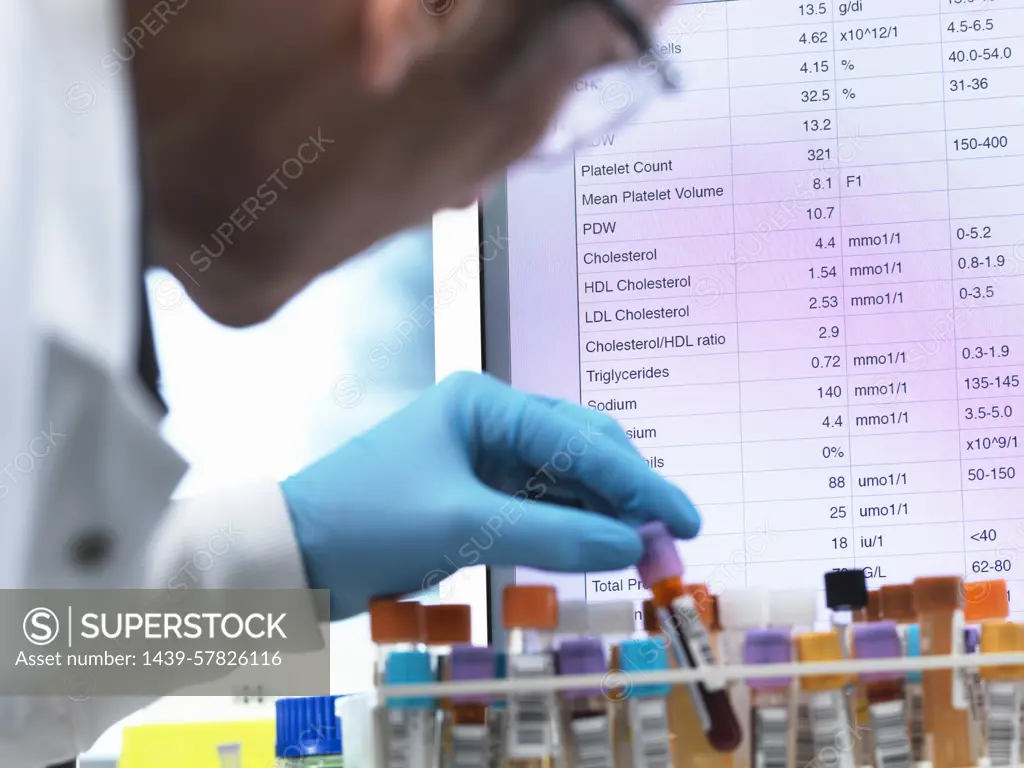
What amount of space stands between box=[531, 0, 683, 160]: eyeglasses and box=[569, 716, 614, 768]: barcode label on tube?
65 centimetres

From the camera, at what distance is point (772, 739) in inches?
32.1

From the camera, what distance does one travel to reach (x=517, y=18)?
3.37ft

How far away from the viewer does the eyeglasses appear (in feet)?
3.87

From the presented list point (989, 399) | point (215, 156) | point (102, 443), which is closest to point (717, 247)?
point (989, 399)

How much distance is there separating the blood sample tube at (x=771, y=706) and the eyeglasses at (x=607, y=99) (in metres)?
0.62

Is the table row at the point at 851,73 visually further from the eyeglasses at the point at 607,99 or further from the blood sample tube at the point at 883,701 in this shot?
the blood sample tube at the point at 883,701

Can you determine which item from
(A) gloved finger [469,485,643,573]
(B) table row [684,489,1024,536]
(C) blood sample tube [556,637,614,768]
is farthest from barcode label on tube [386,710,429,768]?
(B) table row [684,489,1024,536]

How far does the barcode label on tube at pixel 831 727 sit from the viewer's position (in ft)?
2.67

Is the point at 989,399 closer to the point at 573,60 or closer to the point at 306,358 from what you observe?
the point at 573,60

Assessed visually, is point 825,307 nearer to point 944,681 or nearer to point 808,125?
A: point 808,125

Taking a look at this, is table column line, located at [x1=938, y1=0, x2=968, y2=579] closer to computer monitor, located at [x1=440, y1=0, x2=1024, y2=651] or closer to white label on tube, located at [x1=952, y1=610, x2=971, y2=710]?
computer monitor, located at [x1=440, y1=0, x2=1024, y2=651]

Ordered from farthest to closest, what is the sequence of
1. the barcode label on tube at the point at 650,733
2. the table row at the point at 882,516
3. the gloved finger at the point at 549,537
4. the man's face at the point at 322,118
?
the table row at the point at 882,516, the man's face at the point at 322,118, the gloved finger at the point at 549,537, the barcode label on tube at the point at 650,733

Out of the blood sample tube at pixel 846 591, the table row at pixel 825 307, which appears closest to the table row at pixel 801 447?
the table row at pixel 825 307

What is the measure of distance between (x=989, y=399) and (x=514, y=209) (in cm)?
58
